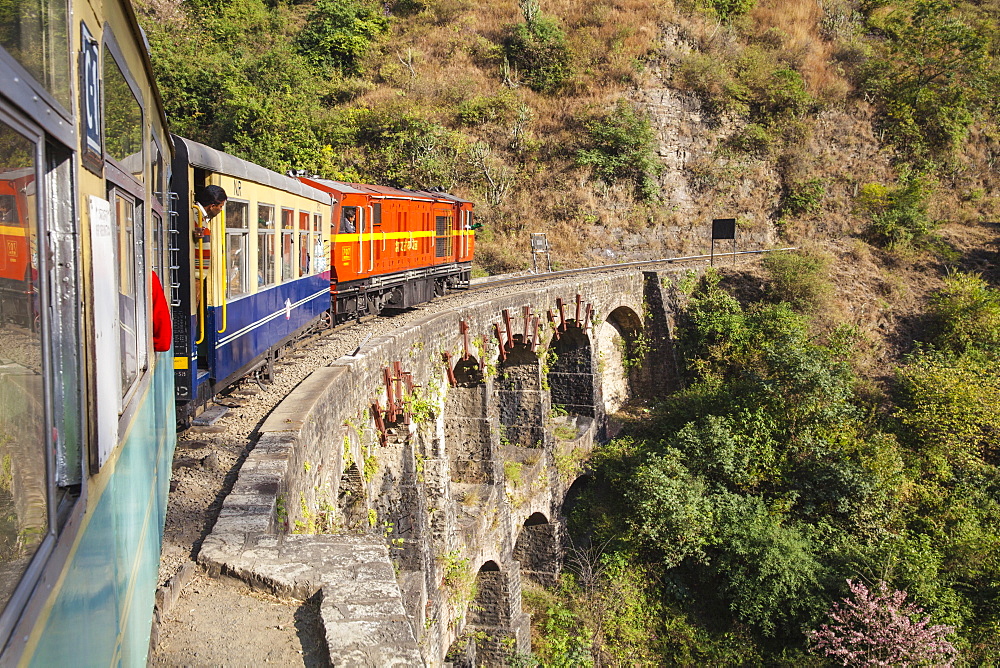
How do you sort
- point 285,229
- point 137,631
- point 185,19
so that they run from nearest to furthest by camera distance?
point 137,631, point 285,229, point 185,19

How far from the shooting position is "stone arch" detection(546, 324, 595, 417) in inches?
743

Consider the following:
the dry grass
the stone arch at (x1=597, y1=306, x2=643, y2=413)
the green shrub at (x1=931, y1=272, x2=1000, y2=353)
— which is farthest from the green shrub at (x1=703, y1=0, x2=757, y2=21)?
the stone arch at (x1=597, y1=306, x2=643, y2=413)

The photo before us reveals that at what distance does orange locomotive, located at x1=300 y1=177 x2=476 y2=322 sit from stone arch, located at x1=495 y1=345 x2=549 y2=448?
2.35 m

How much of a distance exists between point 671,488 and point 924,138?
24356 mm

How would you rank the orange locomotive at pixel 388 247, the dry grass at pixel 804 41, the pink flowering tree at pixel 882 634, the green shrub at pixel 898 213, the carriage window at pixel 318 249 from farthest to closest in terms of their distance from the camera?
the dry grass at pixel 804 41, the green shrub at pixel 898 213, the pink flowering tree at pixel 882 634, the orange locomotive at pixel 388 247, the carriage window at pixel 318 249

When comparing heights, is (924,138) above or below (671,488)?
above

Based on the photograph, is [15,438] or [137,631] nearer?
[15,438]

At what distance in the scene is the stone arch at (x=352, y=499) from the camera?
6797mm

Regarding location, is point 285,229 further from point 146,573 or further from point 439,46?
point 439,46

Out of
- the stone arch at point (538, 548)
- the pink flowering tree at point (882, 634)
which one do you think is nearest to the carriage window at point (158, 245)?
the pink flowering tree at point (882, 634)

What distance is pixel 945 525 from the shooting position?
15.3 metres

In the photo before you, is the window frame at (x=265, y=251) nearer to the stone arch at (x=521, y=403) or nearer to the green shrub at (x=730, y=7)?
the stone arch at (x=521, y=403)

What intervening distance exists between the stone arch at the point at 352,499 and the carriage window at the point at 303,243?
2829mm

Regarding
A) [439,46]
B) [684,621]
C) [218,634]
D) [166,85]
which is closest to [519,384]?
[684,621]
